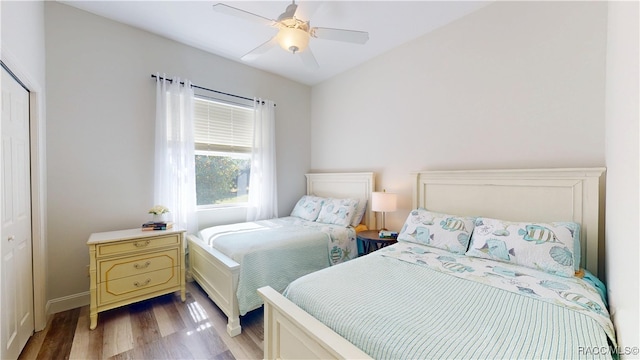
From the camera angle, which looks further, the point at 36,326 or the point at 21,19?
the point at 36,326

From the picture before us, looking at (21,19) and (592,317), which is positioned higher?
(21,19)

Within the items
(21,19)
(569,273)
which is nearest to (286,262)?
(569,273)

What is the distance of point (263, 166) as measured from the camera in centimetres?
341

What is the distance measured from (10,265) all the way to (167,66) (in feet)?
7.13

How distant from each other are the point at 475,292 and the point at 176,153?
2.92 m

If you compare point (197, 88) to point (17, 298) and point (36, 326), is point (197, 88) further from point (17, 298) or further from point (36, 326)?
point (36, 326)

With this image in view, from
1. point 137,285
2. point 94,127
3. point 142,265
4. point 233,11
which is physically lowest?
point 137,285

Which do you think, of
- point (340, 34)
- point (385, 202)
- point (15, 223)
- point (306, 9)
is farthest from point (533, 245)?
point (15, 223)

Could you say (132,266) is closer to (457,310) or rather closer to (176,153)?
(176,153)

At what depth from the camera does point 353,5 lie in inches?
83.9

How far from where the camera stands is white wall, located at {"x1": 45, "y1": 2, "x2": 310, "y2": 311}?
2148 mm

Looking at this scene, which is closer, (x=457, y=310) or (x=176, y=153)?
(x=457, y=310)

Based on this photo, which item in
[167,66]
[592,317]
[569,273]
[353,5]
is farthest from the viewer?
[167,66]

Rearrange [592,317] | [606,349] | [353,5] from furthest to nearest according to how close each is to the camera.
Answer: [353,5], [592,317], [606,349]
